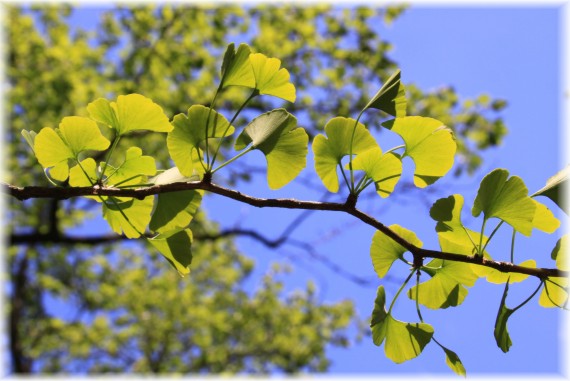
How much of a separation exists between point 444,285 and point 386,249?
9 centimetres

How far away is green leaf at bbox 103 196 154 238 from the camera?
605 mm

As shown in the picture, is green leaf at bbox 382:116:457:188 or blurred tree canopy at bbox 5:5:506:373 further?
blurred tree canopy at bbox 5:5:506:373

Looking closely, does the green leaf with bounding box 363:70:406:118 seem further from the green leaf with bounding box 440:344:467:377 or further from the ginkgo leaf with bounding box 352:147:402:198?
the green leaf with bounding box 440:344:467:377

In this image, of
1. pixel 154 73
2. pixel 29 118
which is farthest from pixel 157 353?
pixel 154 73

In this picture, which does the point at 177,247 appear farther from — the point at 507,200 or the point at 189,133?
the point at 507,200

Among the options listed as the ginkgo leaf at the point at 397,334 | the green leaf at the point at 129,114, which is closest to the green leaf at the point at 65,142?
the green leaf at the point at 129,114

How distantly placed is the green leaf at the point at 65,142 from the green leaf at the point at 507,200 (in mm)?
465

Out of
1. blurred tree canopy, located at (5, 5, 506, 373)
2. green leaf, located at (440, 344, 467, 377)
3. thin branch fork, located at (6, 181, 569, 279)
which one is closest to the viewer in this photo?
thin branch fork, located at (6, 181, 569, 279)

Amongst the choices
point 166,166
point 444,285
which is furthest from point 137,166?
point 166,166

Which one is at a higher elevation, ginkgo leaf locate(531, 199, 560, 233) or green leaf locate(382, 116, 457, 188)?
green leaf locate(382, 116, 457, 188)

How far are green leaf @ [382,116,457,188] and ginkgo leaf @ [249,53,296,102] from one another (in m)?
0.13

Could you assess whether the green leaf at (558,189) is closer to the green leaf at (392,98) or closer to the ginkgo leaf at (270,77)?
the green leaf at (392,98)

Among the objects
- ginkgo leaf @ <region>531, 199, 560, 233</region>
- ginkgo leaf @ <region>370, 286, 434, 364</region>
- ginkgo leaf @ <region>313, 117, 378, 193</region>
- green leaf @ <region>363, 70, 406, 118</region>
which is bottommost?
ginkgo leaf @ <region>370, 286, 434, 364</region>

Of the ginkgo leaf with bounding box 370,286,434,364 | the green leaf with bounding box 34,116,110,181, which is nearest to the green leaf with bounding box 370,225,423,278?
the ginkgo leaf with bounding box 370,286,434,364
